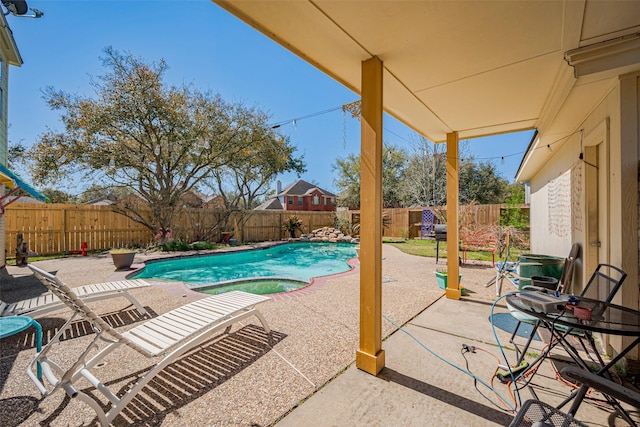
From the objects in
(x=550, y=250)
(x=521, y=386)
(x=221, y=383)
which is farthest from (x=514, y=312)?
(x=550, y=250)

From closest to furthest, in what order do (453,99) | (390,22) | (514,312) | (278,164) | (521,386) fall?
(390,22) → (521,386) → (514,312) → (453,99) → (278,164)

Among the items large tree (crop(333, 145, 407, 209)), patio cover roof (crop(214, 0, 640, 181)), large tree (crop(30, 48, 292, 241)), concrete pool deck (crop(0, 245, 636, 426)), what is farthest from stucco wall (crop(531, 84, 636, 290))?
large tree (crop(333, 145, 407, 209))

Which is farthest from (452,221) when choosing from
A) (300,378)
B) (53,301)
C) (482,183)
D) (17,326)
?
(482,183)

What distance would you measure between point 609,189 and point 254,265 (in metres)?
9.18

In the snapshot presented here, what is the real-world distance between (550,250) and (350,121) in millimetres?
6341

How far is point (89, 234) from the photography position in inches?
407

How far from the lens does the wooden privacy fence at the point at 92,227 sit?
29.6ft

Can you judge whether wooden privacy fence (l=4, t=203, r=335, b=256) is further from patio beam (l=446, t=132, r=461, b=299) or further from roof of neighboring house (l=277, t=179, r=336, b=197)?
roof of neighboring house (l=277, t=179, r=336, b=197)

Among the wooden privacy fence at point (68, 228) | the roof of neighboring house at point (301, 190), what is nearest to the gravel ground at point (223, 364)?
the wooden privacy fence at point (68, 228)

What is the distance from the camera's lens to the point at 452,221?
15.3 ft

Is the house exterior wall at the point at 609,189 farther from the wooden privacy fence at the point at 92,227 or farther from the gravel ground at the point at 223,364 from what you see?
the wooden privacy fence at the point at 92,227

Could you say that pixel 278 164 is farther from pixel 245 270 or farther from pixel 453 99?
pixel 453 99

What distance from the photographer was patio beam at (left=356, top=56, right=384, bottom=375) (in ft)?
7.88

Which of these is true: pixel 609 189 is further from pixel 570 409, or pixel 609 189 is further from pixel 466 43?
pixel 570 409
